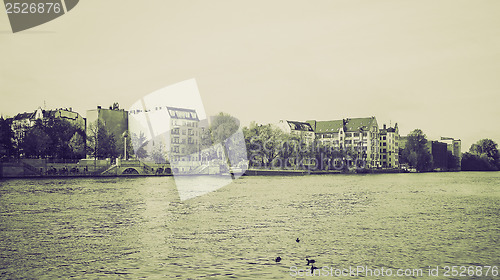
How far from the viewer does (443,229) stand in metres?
28.0

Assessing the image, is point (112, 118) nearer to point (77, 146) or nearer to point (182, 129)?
point (182, 129)

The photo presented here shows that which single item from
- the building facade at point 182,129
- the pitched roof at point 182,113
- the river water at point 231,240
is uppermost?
the pitched roof at point 182,113

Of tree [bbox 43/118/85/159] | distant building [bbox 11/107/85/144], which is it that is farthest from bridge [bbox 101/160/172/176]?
distant building [bbox 11/107/85/144]

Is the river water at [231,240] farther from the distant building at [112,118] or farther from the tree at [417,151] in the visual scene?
the tree at [417,151]

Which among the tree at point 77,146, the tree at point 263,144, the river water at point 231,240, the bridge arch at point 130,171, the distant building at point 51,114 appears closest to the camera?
the river water at point 231,240

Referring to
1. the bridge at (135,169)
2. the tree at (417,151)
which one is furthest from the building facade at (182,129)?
the tree at (417,151)

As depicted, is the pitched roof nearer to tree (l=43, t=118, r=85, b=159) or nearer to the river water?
tree (l=43, t=118, r=85, b=159)

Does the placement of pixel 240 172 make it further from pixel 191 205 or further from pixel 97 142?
pixel 191 205

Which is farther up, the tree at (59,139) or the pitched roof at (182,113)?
the pitched roof at (182,113)

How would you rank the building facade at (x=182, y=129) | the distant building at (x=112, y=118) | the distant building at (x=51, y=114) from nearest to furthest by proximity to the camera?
the distant building at (x=112, y=118)
the distant building at (x=51, y=114)
the building facade at (x=182, y=129)

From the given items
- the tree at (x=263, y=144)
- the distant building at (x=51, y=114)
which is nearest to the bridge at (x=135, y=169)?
the tree at (x=263, y=144)

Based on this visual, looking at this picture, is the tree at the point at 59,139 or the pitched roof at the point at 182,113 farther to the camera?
the pitched roof at the point at 182,113

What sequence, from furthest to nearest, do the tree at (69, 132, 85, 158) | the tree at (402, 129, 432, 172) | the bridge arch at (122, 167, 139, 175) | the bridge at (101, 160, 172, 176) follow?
the tree at (402, 129, 432, 172) < the tree at (69, 132, 85, 158) < the bridge arch at (122, 167, 139, 175) < the bridge at (101, 160, 172, 176)

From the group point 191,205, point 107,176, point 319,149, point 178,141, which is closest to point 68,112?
point 178,141
